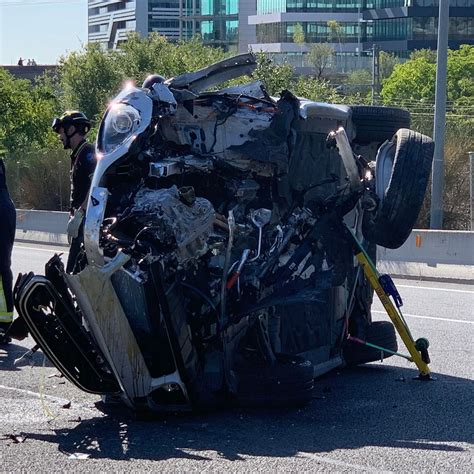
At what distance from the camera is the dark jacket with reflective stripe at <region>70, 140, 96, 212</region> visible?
8.67m

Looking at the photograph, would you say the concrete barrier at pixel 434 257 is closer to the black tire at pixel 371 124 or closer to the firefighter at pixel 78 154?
the black tire at pixel 371 124

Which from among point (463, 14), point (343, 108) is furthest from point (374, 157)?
point (463, 14)

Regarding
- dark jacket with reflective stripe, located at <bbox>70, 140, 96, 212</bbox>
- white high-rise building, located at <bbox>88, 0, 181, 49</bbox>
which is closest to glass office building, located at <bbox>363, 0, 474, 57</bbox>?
white high-rise building, located at <bbox>88, 0, 181, 49</bbox>

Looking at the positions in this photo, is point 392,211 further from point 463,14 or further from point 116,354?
point 463,14

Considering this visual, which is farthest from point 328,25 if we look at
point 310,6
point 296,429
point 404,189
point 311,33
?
point 296,429

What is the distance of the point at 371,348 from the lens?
8547mm

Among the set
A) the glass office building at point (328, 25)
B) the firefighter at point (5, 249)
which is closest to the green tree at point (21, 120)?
the firefighter at point (5, 249)

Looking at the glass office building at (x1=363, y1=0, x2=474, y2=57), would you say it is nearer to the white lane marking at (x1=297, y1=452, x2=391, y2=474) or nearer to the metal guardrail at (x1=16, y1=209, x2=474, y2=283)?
the metal guardrail at (x1=16, y1=209, x2=474, y2=283)

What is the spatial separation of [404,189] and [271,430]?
188 centimetres

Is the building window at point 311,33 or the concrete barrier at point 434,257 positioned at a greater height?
the building window at point 311,33

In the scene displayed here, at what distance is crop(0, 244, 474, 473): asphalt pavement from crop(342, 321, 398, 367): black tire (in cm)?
13

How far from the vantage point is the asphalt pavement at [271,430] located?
6039mm

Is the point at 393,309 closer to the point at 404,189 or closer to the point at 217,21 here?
the point at 404,189

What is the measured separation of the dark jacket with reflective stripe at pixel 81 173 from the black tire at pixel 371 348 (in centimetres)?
235
